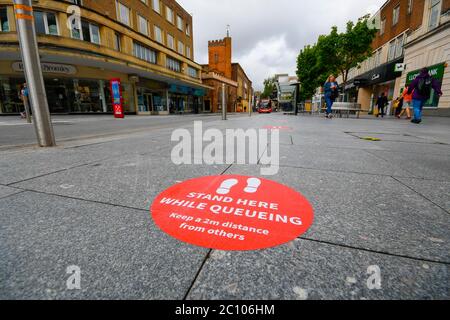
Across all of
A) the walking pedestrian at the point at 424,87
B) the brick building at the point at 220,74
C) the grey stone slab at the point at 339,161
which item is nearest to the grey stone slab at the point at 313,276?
the grey stone slab at the point at 339,161

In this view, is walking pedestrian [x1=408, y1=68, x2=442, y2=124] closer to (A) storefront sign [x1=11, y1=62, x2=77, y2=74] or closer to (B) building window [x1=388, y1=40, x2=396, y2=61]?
(B) building window [x1=388, y1=40, x2=396, y2=61]

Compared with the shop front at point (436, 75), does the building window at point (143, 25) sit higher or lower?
higher

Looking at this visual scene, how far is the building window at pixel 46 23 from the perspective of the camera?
1454 centimetres

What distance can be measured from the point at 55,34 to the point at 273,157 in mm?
19140

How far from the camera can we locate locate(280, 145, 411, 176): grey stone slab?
2289 millimetres

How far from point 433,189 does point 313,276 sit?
1607 millimetres

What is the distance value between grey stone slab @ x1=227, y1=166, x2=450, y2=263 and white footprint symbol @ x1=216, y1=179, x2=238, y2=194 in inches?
16.3

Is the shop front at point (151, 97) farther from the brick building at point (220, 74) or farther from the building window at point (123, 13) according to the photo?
the brick building at point (220, 74)

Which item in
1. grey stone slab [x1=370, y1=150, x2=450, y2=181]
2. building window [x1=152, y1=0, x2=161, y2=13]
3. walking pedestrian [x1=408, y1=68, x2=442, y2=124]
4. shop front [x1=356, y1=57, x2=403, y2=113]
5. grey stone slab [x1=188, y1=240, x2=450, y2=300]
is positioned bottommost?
grey stone slab [x1=370, y1=150, x2=450, y2=181]

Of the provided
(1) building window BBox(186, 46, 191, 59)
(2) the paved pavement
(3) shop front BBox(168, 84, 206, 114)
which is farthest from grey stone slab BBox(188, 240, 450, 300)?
(1) building window BBox(186, 46, 191, 59)

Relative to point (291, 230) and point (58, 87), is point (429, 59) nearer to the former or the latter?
point (291, 230)

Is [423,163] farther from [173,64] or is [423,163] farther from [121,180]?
[173,64]

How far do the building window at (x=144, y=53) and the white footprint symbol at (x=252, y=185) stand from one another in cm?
2244
